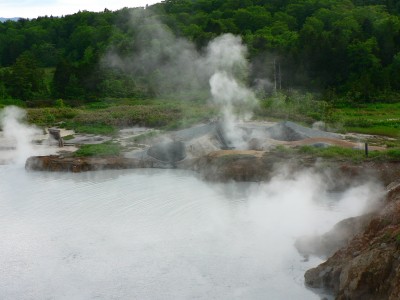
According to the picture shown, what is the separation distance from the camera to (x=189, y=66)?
42625 millimetres

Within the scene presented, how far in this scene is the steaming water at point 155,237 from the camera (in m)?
11.2

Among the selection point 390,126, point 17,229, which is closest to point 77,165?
point 17,229

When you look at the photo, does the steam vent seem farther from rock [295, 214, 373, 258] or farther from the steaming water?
rock [295, 214, 373, 258]

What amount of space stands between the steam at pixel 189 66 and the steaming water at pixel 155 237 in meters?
10.6

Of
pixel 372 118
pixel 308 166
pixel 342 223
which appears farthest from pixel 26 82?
pixel 342 223

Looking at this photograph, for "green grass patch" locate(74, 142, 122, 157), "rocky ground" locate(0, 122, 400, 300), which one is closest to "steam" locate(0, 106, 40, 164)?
"rocky ground" locate(0, 122, 400, 300)

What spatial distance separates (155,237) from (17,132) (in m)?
18.8

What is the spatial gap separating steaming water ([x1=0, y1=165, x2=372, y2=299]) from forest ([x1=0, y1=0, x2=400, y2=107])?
21.9 metres

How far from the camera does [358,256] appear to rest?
9547 millimetres

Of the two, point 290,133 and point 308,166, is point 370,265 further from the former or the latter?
point 290,133

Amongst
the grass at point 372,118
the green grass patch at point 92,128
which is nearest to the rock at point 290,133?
the grass at point 372,118

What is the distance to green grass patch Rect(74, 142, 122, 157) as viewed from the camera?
2223 cm

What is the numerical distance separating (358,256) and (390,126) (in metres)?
19.4

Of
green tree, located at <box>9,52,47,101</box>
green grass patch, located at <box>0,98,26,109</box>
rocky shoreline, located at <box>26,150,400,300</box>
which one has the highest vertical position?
green tree, located at <box>9,52,47,101</box>
